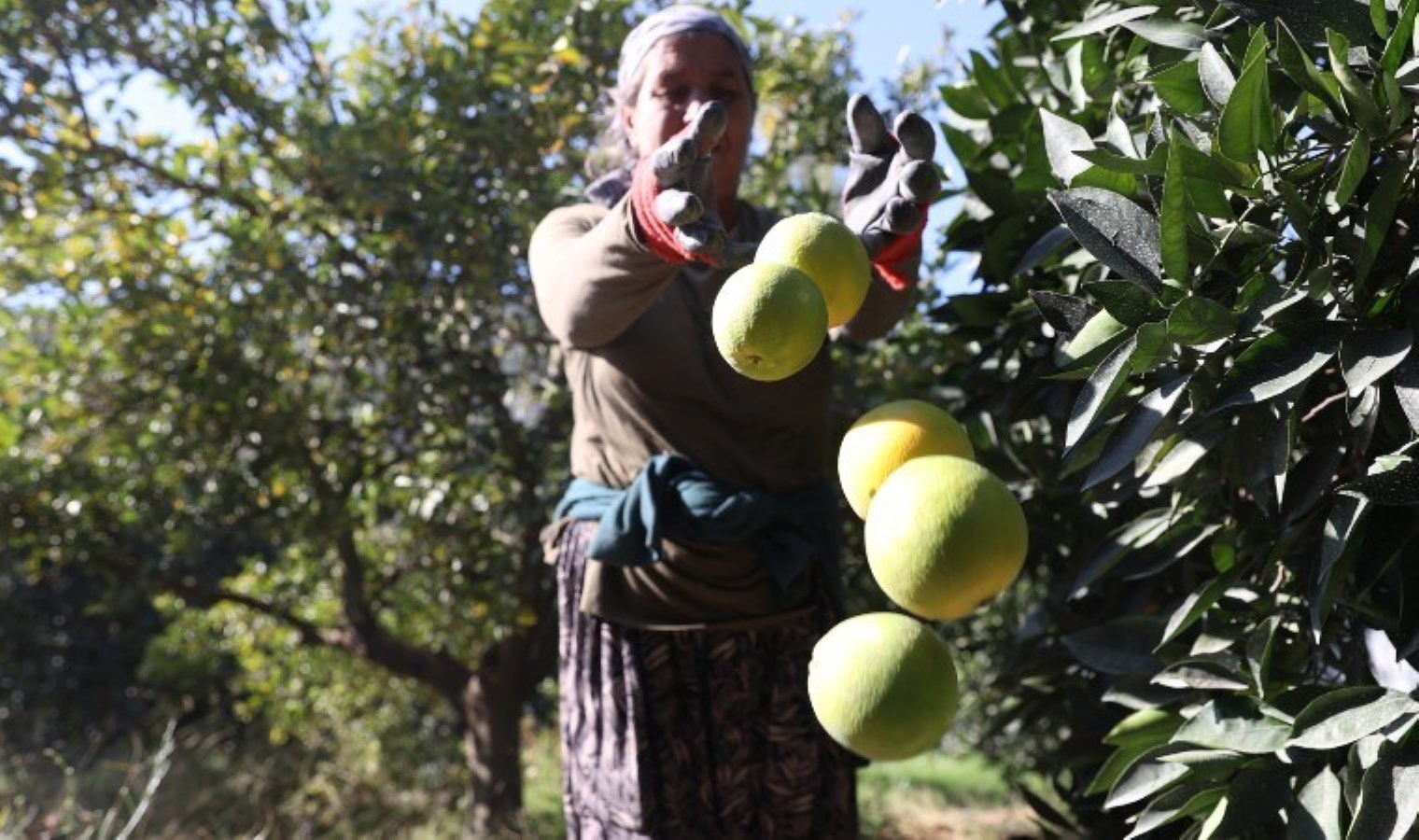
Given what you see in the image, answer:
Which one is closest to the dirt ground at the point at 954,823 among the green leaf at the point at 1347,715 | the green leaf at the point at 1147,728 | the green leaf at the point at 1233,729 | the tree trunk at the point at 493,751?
the tree trunk at the point at 493,751

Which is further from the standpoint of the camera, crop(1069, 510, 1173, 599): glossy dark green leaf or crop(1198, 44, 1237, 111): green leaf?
crop(1069, 510, 1173, 599): glossy dark green leaf

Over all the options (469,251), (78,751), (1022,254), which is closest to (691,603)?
(1022,254)

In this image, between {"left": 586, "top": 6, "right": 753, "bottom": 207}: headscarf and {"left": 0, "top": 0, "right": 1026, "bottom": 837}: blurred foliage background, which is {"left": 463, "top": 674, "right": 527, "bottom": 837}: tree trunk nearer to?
{"left": 0, "top": 0, "right": 1026, "bottom": 837}: blurred foliage background

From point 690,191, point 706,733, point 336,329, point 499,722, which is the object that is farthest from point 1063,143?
point 499,722

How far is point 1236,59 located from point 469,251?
2153mm

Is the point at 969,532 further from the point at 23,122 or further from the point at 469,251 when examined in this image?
the point at 23,122

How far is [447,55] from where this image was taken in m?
3.11

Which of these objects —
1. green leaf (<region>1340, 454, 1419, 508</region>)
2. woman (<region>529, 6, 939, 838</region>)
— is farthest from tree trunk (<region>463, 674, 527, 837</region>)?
green leaf (<region>1340, 454, 1419, 508</region>)

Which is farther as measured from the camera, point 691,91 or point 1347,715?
point 691,91

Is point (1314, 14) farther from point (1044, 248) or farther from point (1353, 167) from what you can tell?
point (1044, 248)

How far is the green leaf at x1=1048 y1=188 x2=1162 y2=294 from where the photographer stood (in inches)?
45.3

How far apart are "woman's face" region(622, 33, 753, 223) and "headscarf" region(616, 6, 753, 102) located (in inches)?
0.6

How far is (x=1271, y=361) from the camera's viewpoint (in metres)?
1.09

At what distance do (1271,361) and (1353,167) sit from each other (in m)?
0.19
